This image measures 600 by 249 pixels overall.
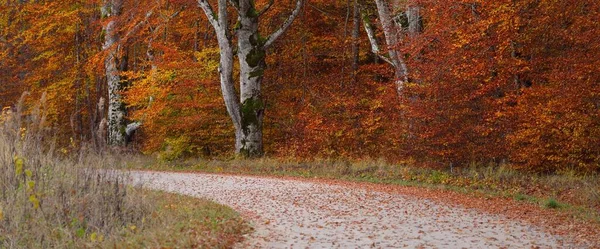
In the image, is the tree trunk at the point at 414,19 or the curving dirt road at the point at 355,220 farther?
the tree trunk at the point at 414,19

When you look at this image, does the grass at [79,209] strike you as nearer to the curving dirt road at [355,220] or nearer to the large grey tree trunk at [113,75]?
the curving dirt road at [355,220]

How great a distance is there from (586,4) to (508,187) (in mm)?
5472

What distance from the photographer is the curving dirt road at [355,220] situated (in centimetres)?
884

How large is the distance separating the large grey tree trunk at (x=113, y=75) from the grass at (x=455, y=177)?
16.9ft

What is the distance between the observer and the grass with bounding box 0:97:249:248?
314 inches

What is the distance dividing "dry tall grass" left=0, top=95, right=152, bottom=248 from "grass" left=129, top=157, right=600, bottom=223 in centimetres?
802

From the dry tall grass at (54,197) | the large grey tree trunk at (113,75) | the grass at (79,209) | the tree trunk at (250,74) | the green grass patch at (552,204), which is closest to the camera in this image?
the grass at (79,209)

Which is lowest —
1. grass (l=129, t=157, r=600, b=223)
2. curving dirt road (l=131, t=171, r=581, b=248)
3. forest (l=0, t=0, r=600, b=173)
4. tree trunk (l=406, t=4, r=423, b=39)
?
curving dirt road (l=131, t=171, r=581, b=248)

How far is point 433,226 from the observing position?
1008 cm

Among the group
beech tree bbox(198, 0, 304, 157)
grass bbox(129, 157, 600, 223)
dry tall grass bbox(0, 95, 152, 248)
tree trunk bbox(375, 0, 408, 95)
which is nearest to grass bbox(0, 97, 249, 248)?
dry tall grass bbox(0, 95, 152, 248)

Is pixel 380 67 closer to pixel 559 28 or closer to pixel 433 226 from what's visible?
pixel 559 28

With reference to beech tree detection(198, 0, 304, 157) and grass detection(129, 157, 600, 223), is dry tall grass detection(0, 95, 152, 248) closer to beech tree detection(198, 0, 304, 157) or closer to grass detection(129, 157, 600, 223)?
grass detection(129, 157, 600, 223)

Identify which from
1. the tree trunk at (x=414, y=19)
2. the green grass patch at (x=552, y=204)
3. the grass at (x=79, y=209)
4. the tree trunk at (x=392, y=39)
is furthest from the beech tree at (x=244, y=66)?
the grass at (x=79, y=209)

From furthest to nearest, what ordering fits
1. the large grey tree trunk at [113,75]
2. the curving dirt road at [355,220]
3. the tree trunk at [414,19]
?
the large grey tree trunk at [113,75], the tree trunk at [414,19], the curving dirt road at [355,220]
